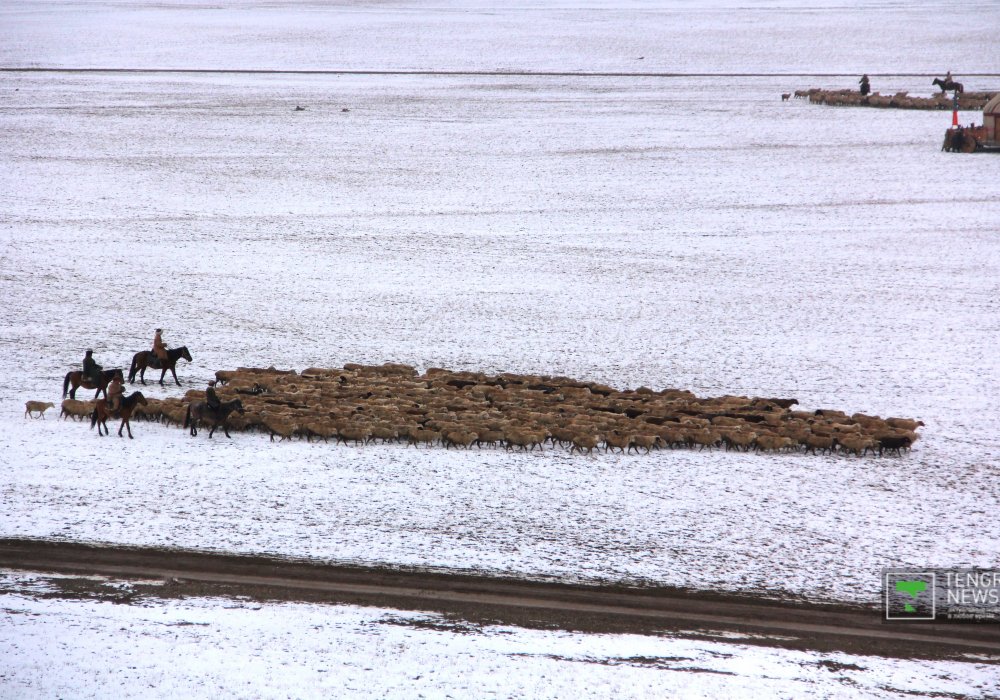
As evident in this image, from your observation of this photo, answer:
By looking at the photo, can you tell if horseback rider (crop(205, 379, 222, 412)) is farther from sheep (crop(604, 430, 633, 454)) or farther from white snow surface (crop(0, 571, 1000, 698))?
sheep (crop(604, 430, 633, 454))

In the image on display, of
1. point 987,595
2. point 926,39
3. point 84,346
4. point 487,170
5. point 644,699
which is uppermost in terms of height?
point 926,39

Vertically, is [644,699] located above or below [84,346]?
below

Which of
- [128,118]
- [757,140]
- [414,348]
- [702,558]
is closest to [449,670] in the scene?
[702,558]

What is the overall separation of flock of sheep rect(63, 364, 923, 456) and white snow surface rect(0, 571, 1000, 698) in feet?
20.6

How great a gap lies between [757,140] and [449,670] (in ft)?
137

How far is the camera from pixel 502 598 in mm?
12797

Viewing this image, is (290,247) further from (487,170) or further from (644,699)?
(644,699)

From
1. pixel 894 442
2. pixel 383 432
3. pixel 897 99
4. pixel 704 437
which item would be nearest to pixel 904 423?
pixel 894 442

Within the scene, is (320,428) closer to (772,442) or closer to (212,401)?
(212,401)

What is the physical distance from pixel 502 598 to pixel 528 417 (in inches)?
251

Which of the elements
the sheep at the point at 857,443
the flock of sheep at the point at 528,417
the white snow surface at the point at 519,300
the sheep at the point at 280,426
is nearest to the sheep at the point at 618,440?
the flock of sheep at the point at 528,417

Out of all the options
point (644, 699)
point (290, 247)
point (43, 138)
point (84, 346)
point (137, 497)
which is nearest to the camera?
point (644, 699)

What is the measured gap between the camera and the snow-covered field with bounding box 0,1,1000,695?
1506 cm

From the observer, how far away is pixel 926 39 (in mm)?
83562
